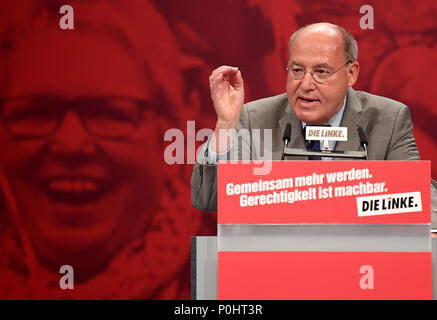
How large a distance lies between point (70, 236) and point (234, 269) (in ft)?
7.16

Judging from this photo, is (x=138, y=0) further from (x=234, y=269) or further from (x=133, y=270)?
(x=234, y=269)

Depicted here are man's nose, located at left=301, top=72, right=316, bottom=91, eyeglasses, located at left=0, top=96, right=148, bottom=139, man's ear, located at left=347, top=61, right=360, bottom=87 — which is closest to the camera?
man's nose, located at left=301, top=72, right=316, bottom=91

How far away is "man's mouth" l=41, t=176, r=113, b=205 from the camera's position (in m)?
3.41

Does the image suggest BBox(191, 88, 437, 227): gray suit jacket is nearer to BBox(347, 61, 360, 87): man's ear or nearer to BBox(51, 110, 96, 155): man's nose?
BBox(347, 61, 360, 87): man's ear

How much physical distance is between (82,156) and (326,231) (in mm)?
2213

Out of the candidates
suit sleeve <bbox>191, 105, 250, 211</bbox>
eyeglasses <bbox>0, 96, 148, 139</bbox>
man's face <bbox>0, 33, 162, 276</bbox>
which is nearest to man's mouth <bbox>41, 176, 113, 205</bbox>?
man's face <bbox>0, 33, 162, 276</bbox>

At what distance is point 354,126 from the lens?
244 cm

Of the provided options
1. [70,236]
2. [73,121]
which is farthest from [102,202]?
[73,121]

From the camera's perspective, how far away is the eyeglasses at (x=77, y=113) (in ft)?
11.1

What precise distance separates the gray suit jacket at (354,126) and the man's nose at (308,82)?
0.13m

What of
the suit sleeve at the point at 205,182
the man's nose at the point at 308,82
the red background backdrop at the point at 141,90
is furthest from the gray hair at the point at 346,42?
the red background backdrop at the point at 141,90

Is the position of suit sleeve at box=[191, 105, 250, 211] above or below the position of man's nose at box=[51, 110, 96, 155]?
below

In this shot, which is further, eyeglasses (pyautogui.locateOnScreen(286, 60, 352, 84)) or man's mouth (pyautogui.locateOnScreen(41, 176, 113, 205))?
man's mouth (pyautogui.locateOnScreen(41, 176, 113, 205))

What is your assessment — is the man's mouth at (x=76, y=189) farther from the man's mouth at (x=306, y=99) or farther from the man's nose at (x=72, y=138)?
the man's mouth at (x=306, y=99)
